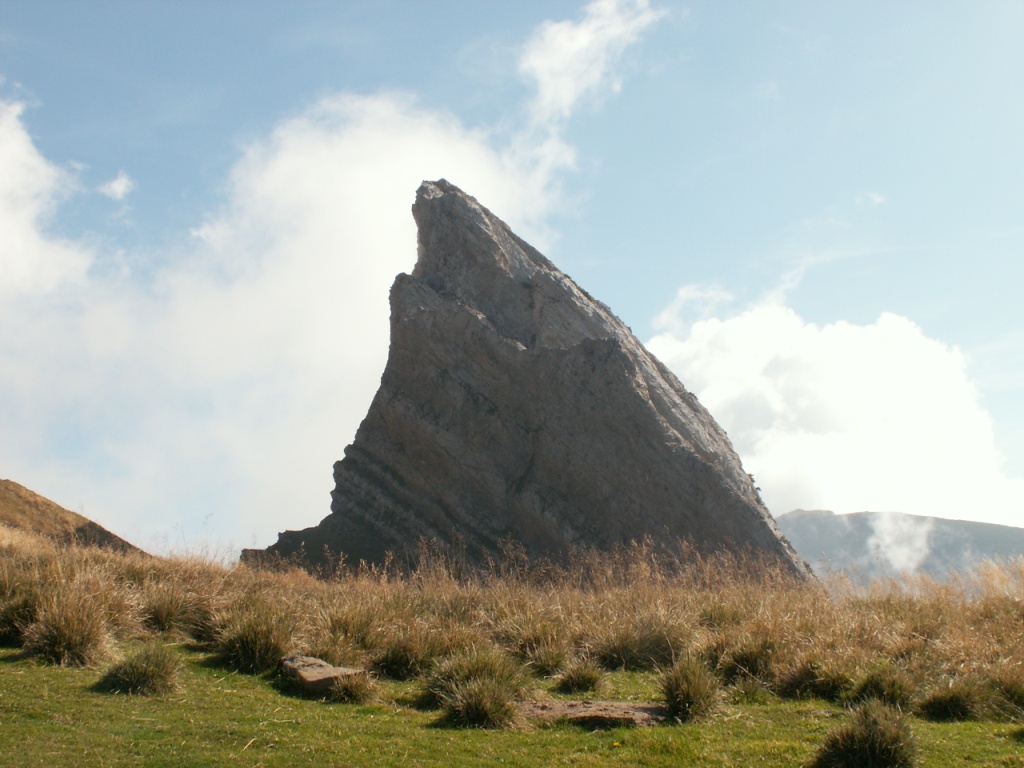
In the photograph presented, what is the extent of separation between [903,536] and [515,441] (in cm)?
3713

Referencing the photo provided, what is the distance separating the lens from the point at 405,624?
8.55 metres

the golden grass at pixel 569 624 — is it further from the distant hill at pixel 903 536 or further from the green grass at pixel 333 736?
the distant hill at pixel 903 536

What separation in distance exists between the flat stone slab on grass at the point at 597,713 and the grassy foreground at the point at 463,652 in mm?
131

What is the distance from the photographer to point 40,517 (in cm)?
2261

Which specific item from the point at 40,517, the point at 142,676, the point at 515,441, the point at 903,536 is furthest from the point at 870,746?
the point at 903,536

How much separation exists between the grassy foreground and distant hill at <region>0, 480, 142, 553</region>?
1166 cm

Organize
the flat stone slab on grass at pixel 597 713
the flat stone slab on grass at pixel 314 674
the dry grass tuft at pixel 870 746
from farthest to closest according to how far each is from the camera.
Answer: the flat stone slab on grass at pixel 314 674 → the flat stone slab on grass at pixel 597 713 → the dry grass tuft at pixel 870 746

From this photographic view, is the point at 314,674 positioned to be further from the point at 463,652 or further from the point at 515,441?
the point at 515,441

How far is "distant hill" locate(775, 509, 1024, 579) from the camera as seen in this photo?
43281 mm

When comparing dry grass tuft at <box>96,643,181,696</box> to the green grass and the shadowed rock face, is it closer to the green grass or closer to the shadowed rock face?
the green grass

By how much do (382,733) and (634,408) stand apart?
14.2m

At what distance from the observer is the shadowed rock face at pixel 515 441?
18609mm

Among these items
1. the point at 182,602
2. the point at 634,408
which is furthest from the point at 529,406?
the point at 182,602

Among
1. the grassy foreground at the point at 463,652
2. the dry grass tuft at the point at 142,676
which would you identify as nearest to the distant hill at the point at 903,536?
the grassy foreground at the point at 463,652
